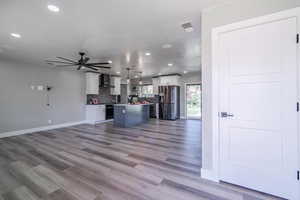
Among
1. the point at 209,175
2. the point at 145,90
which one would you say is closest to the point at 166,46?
the point at 209,175

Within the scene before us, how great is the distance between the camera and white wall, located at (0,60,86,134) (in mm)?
4680

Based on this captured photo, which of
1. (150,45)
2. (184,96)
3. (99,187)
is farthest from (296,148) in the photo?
(184,96)

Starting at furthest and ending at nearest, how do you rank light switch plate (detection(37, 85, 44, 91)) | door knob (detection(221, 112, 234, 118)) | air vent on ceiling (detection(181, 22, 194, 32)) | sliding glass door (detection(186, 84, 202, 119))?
sliding glass door (detection(186, 84, 202, 119)), light switch plate (detection(37, 85, 44, 91)), air vent on ceiling (detection(181, 22, 194, 32)), door knob (detection(221, 112, 234, 118))

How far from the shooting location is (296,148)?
157cm

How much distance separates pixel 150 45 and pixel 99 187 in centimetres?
320

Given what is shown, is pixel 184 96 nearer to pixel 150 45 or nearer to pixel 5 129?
pixel 150 45

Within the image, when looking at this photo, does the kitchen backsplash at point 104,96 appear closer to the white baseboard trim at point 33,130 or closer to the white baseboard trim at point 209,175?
the white baseboard trim at point 33,130

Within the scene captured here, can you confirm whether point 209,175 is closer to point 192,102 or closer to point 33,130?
point 33,130

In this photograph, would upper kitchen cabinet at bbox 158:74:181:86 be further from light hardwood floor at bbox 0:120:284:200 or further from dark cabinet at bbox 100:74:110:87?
light hardwood floor at bbox 0:120:284:200

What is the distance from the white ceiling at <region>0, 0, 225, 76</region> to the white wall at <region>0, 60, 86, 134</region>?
36.4 inches

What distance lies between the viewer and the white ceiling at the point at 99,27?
6.59 feet

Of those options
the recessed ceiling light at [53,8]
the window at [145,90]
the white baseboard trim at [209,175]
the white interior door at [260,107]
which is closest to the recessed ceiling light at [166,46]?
the white interior door at [260,107]

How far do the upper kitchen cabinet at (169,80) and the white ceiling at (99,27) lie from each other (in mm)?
3785

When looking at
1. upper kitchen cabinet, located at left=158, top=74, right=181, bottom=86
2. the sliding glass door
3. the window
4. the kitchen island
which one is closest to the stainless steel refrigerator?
upper kitchen cabinet, located at left=158, top=74, right=181, bottom=86
